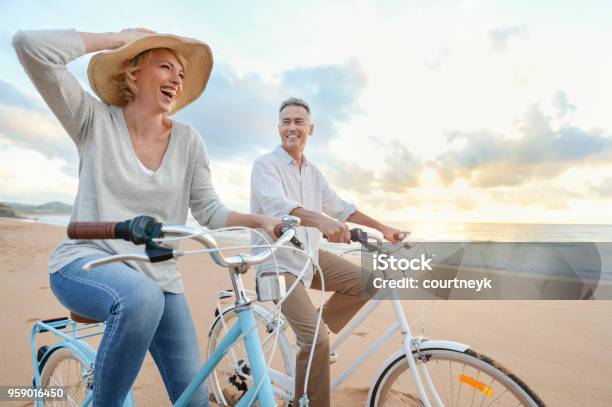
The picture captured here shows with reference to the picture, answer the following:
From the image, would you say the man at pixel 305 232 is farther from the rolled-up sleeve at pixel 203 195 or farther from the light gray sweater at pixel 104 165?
the light gray sweater at pixel 104 165

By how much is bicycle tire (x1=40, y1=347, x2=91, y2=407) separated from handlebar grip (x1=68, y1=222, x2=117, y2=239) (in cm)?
125

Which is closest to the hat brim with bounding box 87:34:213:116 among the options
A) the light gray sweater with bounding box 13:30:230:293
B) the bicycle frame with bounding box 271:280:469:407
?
the light gray sweater with bounding box 13:30:230:293

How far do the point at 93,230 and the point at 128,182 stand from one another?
613 mm

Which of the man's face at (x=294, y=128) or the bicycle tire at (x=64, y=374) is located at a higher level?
the man's face at (x=294, y=128)

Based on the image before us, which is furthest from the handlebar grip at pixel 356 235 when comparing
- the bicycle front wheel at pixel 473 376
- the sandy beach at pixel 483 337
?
the sandy beach at pixel 483 337

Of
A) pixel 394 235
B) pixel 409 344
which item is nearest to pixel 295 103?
pixel 394 235

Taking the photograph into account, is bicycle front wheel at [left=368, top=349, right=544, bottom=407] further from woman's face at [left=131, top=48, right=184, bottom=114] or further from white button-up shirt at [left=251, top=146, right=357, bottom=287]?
woman's face at [left=131, top=48, right=184, bottom=114]

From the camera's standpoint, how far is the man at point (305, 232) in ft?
7.47

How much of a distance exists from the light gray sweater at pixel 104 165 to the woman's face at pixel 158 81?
136mm

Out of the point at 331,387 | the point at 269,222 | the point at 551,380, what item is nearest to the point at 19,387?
the point at 331,387

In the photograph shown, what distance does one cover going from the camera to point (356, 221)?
314cm

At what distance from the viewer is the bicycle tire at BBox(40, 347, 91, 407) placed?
2.07 meters

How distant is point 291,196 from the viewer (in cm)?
281

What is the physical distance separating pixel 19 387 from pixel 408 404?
9.77 ft
